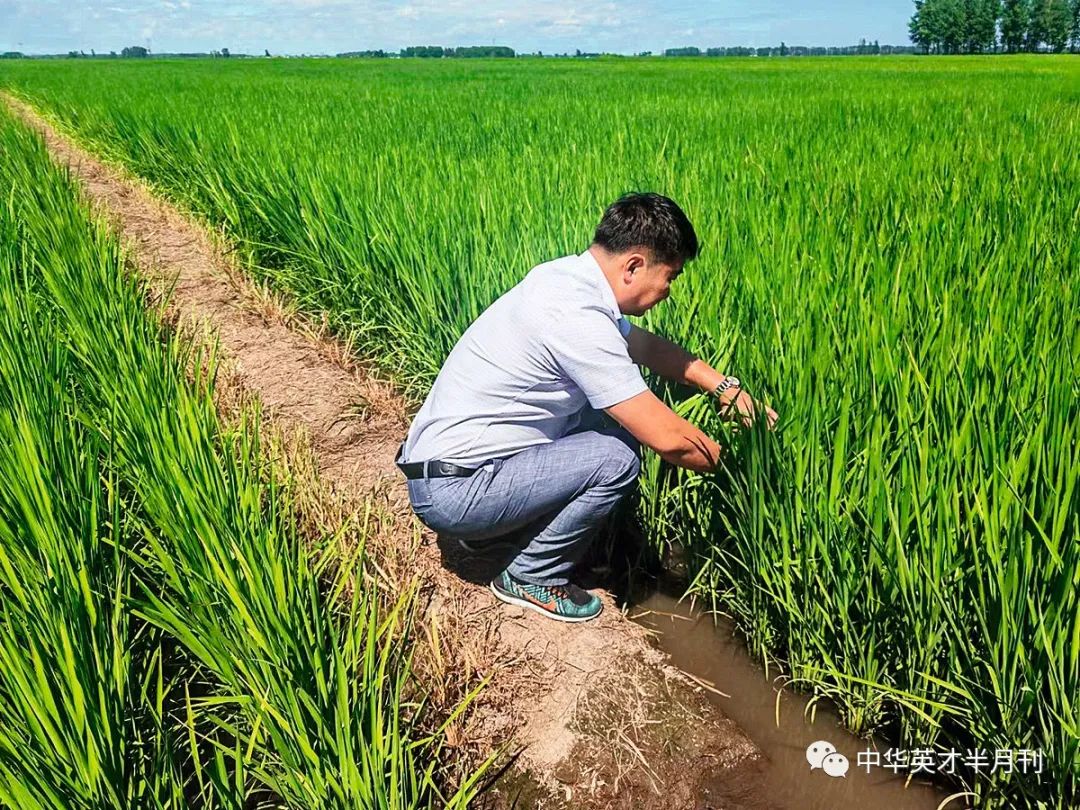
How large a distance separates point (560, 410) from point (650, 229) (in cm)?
53

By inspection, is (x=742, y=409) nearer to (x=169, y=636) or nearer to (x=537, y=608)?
(x=537, y=608)

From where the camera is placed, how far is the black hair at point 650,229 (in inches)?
59.5

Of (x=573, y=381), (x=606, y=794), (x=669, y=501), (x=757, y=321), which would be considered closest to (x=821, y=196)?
(x=757, y=321)

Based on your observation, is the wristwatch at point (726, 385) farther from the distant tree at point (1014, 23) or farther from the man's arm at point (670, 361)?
the distant tree at point (1014, 23)

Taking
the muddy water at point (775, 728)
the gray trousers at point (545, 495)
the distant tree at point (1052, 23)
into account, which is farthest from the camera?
the distant tree at point (1052, 23)

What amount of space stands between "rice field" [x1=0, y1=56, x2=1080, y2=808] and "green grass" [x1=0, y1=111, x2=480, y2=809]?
3 centimetres

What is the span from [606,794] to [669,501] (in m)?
0.82

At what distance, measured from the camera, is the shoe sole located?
1872 mm

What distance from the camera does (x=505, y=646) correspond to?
1.80m

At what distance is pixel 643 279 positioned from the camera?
1.59 meters

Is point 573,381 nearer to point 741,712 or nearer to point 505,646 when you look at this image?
point 505,646

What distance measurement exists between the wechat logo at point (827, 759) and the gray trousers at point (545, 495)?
68 cm

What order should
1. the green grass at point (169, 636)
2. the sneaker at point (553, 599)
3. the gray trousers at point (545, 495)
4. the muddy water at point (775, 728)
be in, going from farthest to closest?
the sneaker at point (553, 599)
the gray trousers at point (545, 495)
the muddy water at point (775, 728)
the green grass at point (169, 636)

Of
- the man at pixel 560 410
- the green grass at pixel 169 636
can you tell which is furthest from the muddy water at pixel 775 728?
the green grass at pixel 169 636
